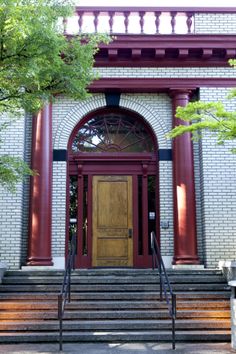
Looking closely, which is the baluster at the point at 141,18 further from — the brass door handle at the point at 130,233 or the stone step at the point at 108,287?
the stone step at the point at 108,287

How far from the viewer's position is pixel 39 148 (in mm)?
10906

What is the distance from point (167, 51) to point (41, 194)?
454 centimetres

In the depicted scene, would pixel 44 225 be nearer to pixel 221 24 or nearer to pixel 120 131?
pixel 120 131

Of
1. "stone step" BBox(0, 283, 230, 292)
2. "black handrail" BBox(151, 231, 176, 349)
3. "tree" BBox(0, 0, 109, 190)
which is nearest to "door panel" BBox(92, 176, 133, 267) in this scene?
"black handrail" BBox(151, 231, 176, 349)

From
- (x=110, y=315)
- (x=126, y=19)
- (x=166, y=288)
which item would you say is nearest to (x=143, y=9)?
(x=126, y=19)

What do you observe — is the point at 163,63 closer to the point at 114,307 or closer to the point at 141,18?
the point at 141,18

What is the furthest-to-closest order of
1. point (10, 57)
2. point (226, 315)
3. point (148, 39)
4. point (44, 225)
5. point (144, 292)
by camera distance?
point (148, 39) < point (44, 225) < point (144, 292) < point (226, 315) < point (10, 57)

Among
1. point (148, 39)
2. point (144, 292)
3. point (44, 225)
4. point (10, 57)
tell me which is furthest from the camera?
point (148, 39)

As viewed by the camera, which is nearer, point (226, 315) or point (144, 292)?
point (226, 315)

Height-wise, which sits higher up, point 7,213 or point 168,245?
point 7,213

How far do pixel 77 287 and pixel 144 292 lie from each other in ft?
4.14

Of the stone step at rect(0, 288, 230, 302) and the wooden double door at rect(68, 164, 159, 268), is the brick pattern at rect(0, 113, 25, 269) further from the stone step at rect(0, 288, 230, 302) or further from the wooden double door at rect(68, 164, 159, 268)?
the stone step at rect(0, 288, 230, 302)

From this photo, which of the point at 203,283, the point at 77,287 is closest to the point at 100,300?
the point at 77,287

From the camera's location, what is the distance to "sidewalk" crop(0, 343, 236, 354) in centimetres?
659
